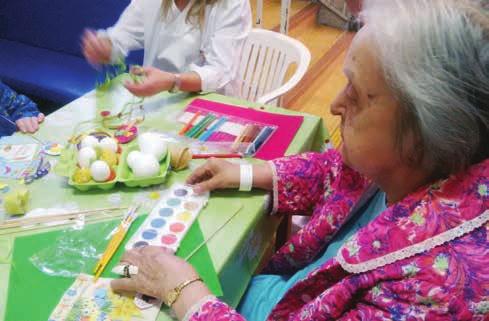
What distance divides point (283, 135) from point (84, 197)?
539mm

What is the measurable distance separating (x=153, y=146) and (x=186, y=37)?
706mm

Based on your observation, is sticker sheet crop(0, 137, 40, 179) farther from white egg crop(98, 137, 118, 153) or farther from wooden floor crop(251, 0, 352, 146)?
wooden floor crop(251, 0, 352, 146)

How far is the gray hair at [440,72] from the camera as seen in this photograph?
56cm

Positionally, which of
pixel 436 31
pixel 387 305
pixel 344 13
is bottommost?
pixel 344 13

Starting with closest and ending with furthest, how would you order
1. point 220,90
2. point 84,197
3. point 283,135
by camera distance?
1. point 84,197
2. point 283,135
3. point 220,90

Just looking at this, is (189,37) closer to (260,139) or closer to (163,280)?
(260,139)

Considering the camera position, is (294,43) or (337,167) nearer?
(337,167)

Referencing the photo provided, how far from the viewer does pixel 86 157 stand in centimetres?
99

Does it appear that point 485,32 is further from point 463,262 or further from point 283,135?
point 283,135

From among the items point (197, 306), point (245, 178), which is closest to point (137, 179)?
point (245, 178)

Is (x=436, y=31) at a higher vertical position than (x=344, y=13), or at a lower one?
higher

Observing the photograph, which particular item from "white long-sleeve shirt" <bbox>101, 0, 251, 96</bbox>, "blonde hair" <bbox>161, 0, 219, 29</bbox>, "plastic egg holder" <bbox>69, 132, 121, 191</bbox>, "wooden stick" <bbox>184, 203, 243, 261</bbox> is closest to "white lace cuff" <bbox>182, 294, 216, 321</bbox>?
"wooden stick" <bbox>184, 203, 243, 261</bbox>

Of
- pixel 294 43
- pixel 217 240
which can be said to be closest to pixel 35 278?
pixel 217 240

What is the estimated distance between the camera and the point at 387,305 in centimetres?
64
